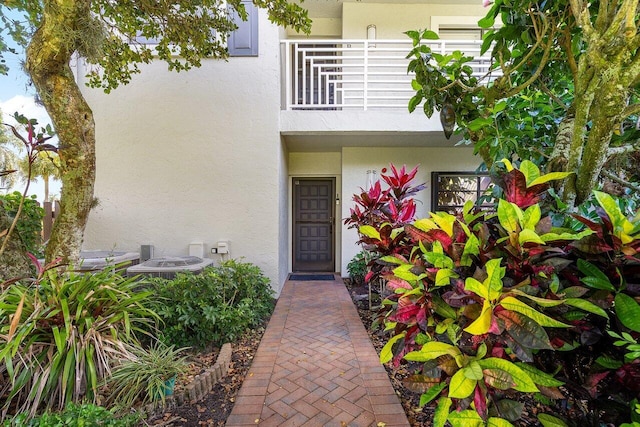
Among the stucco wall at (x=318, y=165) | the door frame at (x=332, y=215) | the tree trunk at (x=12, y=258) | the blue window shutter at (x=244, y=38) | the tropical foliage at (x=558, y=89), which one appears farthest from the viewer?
the door frame at (x=332, y=215)

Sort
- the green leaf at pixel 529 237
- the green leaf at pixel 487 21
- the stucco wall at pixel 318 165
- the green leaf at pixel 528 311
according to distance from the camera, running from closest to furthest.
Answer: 1. the green leaf at pixel 528 311
2. the green leaf at pixel 529 237
3. the green leaf at pixel 487 21
4. the stucco wall at pixel 318 165

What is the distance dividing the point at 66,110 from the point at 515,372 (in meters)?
3.75

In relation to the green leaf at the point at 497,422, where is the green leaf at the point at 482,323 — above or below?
above

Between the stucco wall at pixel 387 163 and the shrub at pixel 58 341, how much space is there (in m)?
4.98

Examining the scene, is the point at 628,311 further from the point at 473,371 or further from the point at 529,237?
the point at 473,371

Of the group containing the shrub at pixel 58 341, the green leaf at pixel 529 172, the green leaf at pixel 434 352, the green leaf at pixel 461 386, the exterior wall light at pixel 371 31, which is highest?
the exterior wall light at pixel 371 31

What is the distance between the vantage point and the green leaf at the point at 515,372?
0.94 meters

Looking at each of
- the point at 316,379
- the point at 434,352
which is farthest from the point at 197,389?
the point at 434,352

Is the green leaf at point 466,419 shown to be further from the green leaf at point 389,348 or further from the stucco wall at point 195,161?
the stucco wall at point 195,161

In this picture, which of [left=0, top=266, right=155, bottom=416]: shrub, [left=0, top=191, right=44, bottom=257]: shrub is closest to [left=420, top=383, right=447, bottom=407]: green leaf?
[left=0, top=266, right=155, bottom=416]: shrub

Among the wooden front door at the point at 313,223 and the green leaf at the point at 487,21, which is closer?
the green leaf at the point at 487,21

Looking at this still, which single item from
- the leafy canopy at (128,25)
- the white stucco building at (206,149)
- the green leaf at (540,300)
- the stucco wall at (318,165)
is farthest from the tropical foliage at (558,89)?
the stucco wall at (318,165)

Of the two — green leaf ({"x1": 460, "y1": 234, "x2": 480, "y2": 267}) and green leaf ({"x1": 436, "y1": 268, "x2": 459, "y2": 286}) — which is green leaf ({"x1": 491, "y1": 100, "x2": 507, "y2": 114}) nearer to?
green leaf ({"x1": 460, "y1": 234, "x2": 480, "y2": 267})

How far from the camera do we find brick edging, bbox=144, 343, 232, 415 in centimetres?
225
